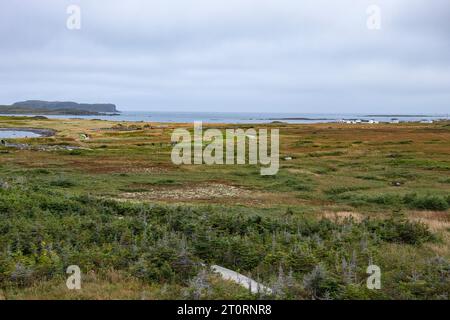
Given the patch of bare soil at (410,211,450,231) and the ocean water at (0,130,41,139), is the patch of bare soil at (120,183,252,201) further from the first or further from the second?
the ocean water at (0,130,41,139)

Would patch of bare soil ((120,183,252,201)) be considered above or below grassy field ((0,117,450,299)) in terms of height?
below

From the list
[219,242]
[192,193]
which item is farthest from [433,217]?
[192,193]

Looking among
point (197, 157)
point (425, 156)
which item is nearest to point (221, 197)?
point (197, 157)

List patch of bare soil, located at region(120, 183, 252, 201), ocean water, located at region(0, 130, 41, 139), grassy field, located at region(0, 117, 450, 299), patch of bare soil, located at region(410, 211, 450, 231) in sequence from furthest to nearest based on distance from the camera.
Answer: ocean water, located at region(0, 130, 41, 139) → patch of bare soil, located at region(120, 183, 252, 201) → patch of bare soil, located at region(410, 211, 450, 231) → grassy field, located at region(0, 117, 450, 299)

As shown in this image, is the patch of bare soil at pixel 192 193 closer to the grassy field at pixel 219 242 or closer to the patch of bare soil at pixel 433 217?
the grassy field at pixel 219 242

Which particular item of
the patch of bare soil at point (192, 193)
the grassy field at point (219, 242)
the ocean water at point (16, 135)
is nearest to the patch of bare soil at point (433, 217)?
the grassy field at point (219, 242)

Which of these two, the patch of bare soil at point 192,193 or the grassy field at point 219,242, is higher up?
the grassy field at point 219,242

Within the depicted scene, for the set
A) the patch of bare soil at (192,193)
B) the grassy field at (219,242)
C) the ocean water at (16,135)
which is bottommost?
the patch of bare soil at (192,193)

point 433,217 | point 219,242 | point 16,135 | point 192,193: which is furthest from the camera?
point 16,135

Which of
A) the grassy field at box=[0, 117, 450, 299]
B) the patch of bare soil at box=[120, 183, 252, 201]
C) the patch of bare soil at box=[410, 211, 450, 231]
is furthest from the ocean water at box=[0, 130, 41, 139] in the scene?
the patch of bare soil at box=[410, 211, 450, 231]

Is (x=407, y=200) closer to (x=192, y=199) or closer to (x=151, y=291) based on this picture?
(x=192, y=199)

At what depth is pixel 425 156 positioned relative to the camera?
50.1 metres

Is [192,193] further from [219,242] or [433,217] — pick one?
[219,242]
